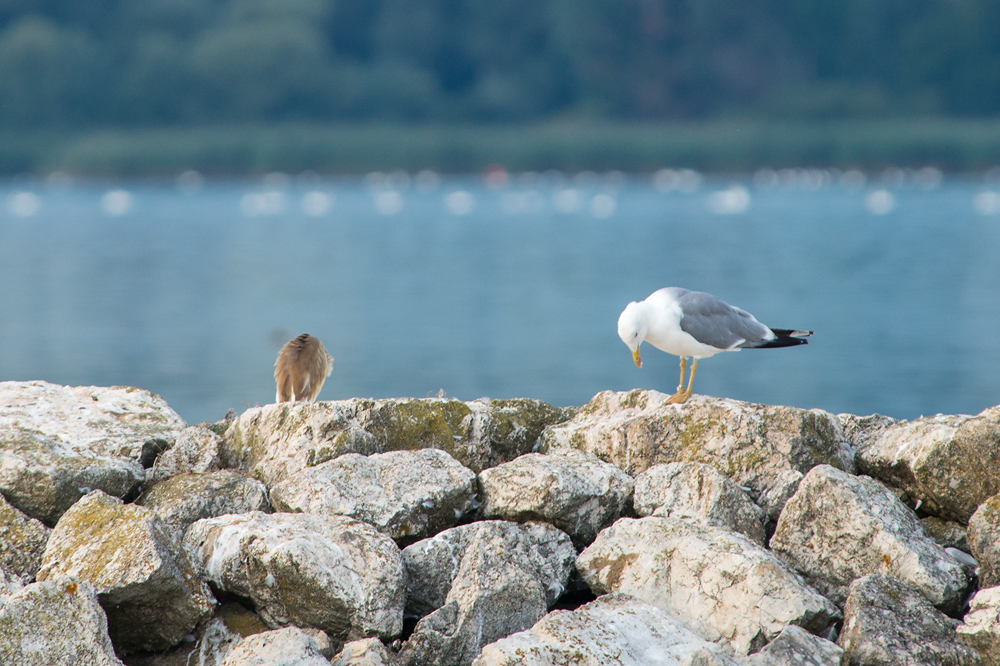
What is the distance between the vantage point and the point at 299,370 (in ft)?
20.2

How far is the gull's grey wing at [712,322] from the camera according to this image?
5824 mm

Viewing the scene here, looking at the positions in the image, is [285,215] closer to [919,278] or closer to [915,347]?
[919,278]

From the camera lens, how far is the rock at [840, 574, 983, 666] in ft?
13.1

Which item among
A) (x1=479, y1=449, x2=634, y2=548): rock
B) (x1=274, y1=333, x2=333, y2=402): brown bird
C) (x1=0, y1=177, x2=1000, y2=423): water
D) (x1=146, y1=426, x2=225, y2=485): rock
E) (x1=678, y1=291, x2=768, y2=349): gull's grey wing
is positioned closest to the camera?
(x1=479, y1=449, x2=634, y2=548): rock

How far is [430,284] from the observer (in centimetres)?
3338

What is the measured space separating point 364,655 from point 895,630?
2.02 metres

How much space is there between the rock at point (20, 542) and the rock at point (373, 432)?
0.98 m

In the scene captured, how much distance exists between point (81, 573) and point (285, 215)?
2596 inches

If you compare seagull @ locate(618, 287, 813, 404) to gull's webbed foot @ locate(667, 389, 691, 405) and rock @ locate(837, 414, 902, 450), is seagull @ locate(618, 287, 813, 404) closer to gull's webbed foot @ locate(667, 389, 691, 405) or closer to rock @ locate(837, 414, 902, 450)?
gull's webbed foot @ locate(667, 389, 691, 405)

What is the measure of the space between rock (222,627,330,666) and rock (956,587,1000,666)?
Answer: 8.06 ft

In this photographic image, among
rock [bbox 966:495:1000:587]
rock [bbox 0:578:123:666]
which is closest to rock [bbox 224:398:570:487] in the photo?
rock [bbox 0:578:123:666]

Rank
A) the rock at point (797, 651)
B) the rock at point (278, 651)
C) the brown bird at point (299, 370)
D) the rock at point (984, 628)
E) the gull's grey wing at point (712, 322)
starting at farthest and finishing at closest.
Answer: the brown bird at point (299, 370) → the gull's grey wing at point (712, 322) → the rock at point (984, 628) → the rock at point (797, 651) → the rock at point (278, 651)

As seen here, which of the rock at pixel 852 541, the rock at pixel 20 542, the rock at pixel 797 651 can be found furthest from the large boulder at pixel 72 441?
the rock at pixel 852 541

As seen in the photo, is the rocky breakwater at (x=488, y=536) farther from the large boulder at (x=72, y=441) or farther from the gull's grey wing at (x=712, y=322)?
the gull's grey wing at (x=712, y=322)
